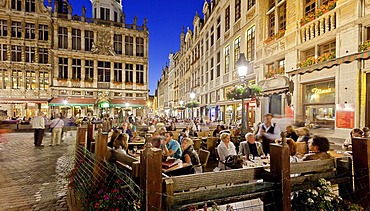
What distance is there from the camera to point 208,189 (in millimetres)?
2299

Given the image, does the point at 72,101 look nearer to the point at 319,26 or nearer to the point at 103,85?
the point at 103,85

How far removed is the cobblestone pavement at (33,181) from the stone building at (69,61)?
1796cm

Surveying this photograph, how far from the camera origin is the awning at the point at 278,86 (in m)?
10.5

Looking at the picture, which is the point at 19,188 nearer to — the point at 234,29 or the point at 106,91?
the point at 234,29

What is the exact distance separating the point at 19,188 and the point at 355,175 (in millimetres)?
6634

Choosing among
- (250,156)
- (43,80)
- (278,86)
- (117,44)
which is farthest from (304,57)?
(43,80)

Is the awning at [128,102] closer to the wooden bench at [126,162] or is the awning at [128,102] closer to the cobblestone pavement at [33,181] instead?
the cobblestone pavement at [33,181]

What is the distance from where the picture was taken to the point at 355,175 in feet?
9.46

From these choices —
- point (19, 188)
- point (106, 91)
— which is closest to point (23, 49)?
point (106, 91)

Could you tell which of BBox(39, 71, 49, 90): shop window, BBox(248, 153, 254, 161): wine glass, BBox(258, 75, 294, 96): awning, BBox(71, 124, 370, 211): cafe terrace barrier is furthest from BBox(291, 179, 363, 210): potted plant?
BBox(39, 71, 49, 90): shop window

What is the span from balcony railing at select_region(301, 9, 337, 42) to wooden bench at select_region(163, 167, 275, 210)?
8.91 meters

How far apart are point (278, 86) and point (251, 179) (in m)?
9.34

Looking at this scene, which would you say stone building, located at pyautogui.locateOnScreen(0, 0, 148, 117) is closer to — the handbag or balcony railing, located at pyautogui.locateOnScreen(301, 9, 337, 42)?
balcony railing, located at pyautogui.locateOnScreen(301, 9, 337, 42)

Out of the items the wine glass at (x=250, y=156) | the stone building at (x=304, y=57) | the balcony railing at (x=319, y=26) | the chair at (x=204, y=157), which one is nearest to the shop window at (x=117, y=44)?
the stone building at (x=304, y=57)
